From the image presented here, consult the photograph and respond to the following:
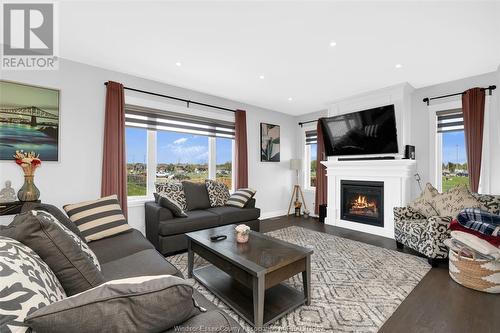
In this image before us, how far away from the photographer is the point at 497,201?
2.82 m

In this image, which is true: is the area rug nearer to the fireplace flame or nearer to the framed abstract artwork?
the fireplace flame

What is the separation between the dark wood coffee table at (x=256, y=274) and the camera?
172cm

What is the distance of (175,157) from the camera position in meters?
4.32

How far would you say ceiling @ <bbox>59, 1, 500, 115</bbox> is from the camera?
2160 mm

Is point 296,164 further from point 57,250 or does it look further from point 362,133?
point 57,250

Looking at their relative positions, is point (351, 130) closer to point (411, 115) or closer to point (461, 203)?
point (411, 115)

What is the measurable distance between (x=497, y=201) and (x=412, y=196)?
131 centimetres

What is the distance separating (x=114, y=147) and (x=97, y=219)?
4.32 feet

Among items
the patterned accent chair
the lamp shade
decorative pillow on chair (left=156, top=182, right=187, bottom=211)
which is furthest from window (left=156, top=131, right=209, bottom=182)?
the patterned accent chair

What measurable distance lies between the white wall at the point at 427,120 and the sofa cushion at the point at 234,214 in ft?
9.87

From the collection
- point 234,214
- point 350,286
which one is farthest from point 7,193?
point 350,286

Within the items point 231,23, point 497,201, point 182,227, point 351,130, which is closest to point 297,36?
point 231,23

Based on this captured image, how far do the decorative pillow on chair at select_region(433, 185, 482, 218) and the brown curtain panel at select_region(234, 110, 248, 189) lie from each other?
3.15 m

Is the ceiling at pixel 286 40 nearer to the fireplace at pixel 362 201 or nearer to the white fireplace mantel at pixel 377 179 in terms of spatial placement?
the white fireplace mantel at pixel 377 179
